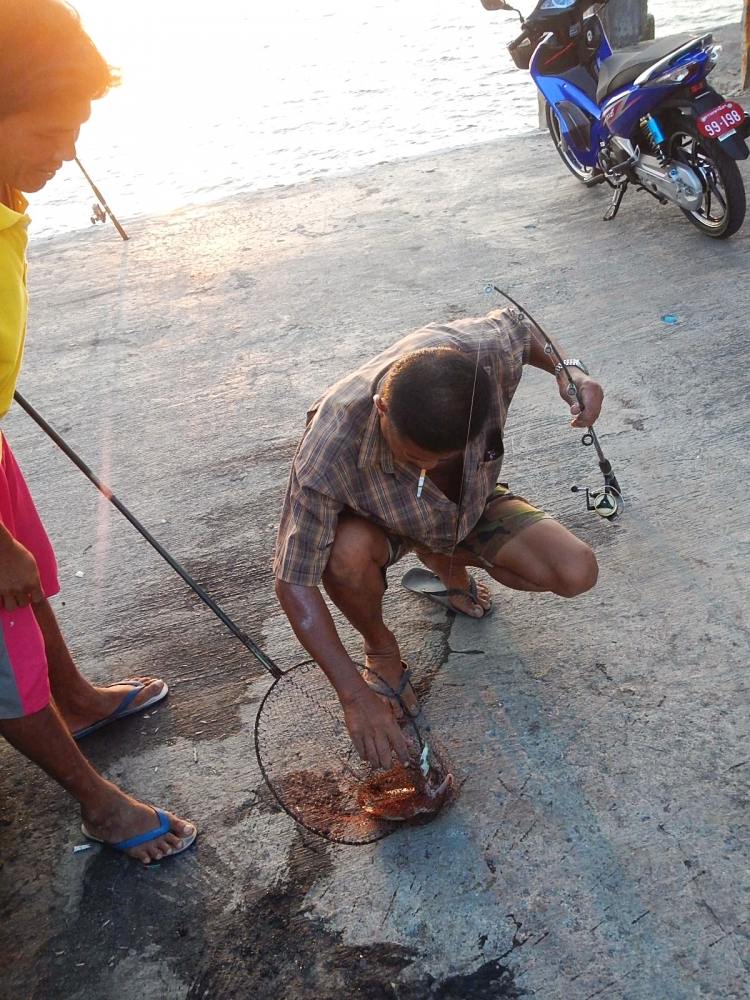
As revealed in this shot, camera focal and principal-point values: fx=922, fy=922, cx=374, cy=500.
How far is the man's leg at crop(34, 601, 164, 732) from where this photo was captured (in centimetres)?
252

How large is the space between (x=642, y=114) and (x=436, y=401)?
130 inches

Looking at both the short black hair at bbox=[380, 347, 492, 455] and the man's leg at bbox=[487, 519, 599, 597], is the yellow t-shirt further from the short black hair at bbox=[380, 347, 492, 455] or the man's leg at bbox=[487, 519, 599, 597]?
the man's leg at bbox=[487, 519, 599, 597]

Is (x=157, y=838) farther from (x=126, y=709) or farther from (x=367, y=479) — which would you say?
(x=367, y=479)

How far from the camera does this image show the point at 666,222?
5.01m

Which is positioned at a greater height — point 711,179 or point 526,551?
point 526,551

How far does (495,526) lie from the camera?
252 cm

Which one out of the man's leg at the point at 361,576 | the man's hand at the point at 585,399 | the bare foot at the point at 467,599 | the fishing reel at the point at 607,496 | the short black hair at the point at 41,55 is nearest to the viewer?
the short black hair at the point at 41,55

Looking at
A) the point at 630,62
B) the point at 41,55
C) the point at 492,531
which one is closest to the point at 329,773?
the point at 492,531

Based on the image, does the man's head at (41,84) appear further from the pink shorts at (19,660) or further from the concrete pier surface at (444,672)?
the concrete pier surface at (444,672)

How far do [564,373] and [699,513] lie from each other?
76cm

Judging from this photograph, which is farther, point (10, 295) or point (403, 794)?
point (403, 794)

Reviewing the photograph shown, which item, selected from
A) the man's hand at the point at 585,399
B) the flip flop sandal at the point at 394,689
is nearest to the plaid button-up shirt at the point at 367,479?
the man's hand at the point at 585,399

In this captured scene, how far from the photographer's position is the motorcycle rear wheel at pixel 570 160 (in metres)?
5.28

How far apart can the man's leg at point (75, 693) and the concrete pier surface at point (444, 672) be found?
0.08m
